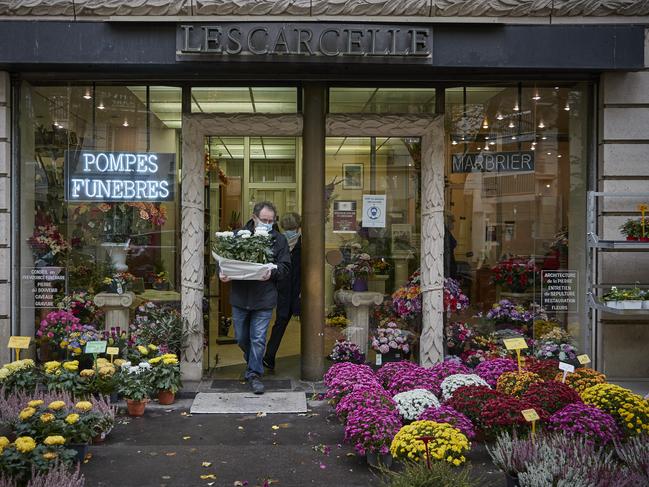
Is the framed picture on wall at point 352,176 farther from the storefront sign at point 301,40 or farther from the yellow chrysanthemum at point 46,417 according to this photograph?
the yellow chrysanthemum at point 46,417

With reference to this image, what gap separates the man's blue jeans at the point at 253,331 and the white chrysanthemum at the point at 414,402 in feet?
7.52

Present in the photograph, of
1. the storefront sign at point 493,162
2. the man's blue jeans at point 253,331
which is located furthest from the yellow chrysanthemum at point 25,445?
the storefront sign at point 493,162

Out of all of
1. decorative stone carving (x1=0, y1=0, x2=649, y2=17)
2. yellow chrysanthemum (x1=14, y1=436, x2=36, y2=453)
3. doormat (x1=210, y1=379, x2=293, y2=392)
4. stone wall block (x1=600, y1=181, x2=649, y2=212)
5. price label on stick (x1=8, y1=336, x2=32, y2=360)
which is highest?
decorative stone carving (x1=0, y1=0, x2=649, y2=17)

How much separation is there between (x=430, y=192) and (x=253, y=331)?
2967mm

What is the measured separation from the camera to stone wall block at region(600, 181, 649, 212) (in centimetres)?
828

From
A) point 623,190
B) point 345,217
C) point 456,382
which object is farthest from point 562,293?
point 345,217

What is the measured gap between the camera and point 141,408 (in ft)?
23.6

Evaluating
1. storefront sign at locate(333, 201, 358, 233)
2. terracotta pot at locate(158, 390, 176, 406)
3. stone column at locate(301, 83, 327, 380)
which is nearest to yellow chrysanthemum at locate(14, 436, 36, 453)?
terracotta pot at locate(158, 390, 176, 406)

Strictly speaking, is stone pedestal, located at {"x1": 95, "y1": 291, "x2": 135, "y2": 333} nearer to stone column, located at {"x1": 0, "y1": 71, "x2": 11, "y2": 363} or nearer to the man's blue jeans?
stone column, located at {"x1": 0, "y1": 71, "x2": 11, "y2": 363}

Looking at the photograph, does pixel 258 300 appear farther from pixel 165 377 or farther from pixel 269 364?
pixel 269 364

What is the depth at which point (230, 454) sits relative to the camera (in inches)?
237

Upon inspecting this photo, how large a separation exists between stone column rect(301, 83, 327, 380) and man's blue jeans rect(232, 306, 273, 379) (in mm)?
699

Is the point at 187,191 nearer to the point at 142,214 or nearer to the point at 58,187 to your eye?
the point at 142,214

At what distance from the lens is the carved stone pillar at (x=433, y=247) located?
8.63m
